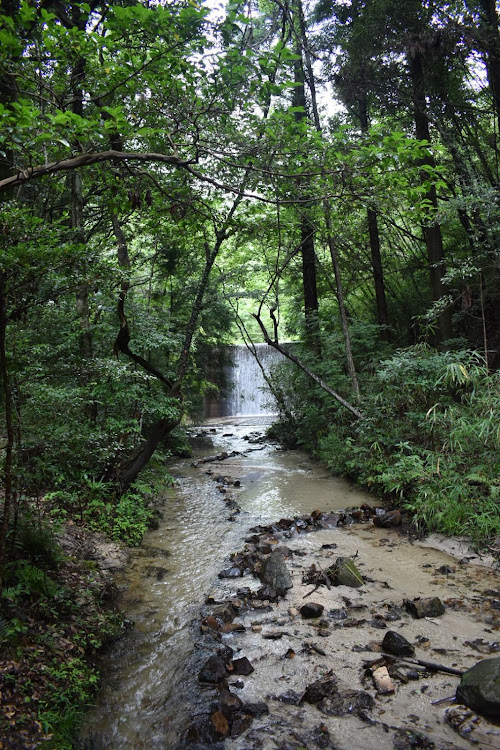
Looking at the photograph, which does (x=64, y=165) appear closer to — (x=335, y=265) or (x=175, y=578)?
(x=175, y=578)

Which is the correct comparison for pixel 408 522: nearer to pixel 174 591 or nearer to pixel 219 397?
pixel 174 591

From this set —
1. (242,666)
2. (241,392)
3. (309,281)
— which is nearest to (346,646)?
(242,666)

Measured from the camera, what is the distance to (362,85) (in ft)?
34.6

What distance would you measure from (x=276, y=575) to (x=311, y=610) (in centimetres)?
77

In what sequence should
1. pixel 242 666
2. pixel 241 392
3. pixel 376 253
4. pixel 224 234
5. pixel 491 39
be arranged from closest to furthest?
pixel 242 666 < pixel 224 234 < pixel 491 39 < pixel 376 253 < pixel 241 392

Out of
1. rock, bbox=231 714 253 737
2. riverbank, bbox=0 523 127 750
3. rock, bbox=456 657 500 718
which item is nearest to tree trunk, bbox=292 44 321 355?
riverbank, bbox=0 523 127 750

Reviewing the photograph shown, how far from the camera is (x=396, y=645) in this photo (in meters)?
3.39

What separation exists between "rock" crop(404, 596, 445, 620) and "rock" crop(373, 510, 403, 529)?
236 centimetres

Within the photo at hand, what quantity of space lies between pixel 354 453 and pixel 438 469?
256 centimetres

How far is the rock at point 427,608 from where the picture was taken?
3922 millimetres

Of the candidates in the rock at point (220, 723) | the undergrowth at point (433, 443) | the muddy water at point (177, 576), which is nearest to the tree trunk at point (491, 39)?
the undergrowth at point (433, 443)

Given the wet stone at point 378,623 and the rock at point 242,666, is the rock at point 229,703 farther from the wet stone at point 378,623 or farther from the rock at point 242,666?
the wet stone at point 378,623

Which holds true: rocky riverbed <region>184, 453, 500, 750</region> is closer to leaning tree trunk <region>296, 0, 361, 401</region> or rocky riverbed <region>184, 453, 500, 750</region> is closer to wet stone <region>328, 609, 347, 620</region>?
wet stone <region>328, 609, 347, 620</region>

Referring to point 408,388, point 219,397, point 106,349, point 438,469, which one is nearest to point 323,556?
point 438,469
